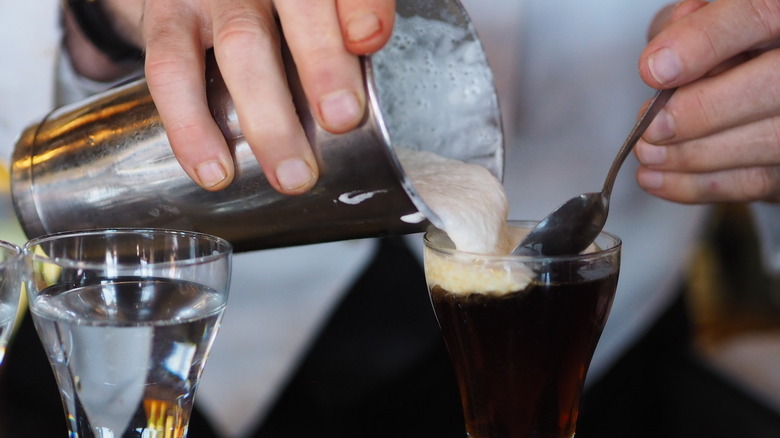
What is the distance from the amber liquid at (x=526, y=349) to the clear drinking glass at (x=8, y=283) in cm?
32

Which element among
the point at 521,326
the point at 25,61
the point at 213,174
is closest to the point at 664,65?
the point at 521,326

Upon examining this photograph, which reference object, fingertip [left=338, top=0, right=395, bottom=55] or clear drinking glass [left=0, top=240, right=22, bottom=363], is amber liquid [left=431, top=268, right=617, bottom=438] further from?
clear drinking glass [left=0, top=240, right=22, bottom=363]

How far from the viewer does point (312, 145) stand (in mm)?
609

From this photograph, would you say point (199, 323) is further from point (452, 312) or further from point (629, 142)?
point (629, 142)

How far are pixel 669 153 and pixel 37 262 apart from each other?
27.8 inches

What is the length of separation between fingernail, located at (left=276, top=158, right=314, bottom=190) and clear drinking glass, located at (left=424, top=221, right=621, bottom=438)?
0.12m

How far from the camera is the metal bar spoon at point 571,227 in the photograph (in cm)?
67

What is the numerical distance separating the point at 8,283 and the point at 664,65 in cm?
61

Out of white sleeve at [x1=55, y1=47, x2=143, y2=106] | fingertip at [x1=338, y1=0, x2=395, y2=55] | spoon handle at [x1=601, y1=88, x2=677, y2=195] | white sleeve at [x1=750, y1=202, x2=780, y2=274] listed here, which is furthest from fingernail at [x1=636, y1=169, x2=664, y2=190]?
white sleeve at [x1=55, y1=47, x2=143, y2=106]

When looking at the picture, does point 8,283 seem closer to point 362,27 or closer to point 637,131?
Result: point 362,27

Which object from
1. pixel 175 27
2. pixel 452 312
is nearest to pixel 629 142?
pixel 452 312

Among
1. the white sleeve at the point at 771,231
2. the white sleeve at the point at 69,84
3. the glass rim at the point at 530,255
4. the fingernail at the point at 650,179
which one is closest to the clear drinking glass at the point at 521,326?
the glass rim at the point at 530,255

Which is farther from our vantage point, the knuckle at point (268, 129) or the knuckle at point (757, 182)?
the knuckle at point (757, 182)

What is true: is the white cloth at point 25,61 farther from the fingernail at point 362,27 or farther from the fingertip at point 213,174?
the fingernail at point 362,27
